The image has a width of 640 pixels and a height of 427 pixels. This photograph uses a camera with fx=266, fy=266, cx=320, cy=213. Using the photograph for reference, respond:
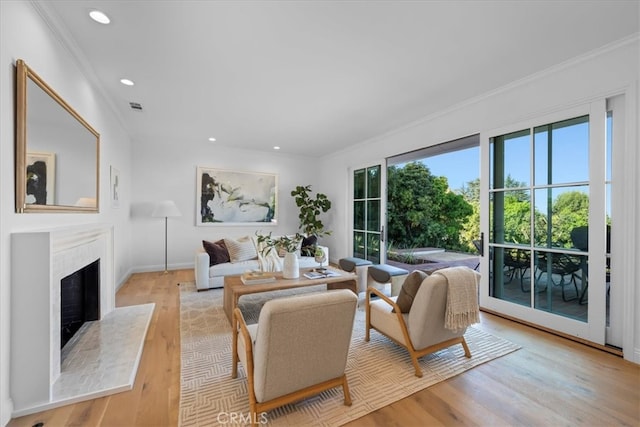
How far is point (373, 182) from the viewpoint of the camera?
5.15 meters

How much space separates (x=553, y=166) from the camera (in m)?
2.71

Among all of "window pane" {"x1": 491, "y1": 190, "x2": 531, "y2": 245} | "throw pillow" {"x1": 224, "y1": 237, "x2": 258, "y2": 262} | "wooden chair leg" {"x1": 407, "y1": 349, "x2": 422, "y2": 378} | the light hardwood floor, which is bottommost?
the light hardwood floor

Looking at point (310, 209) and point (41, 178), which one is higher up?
point (41, 178)

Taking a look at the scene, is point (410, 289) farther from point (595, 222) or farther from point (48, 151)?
point (48, 151)

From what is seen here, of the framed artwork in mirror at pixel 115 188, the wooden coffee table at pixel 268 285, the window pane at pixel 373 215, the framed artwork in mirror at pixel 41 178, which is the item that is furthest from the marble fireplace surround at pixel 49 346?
the window pane at pixel 373 215

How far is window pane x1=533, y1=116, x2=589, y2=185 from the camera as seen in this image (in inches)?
99.2

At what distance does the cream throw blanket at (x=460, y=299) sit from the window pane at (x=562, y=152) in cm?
159

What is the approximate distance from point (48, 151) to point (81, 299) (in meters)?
1.70

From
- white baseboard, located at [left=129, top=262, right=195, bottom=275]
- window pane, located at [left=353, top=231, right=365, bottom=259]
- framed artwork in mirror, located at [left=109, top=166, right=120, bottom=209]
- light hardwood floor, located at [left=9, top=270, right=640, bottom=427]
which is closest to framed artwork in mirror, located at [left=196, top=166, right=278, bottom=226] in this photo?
white baseboard, located at [left=129, top=262, right=195, bottom=275]

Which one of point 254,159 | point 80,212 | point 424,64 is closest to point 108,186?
point 80,212

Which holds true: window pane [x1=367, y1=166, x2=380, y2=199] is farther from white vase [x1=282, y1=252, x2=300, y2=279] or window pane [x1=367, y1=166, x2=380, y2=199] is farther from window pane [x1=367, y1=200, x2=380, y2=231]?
white vase [x1=282, y1=252, x2=300, y2=279]

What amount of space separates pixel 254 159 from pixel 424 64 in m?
4.40

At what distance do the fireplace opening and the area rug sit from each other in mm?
940

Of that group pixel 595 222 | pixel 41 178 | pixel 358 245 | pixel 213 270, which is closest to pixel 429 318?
pixel 595 222
